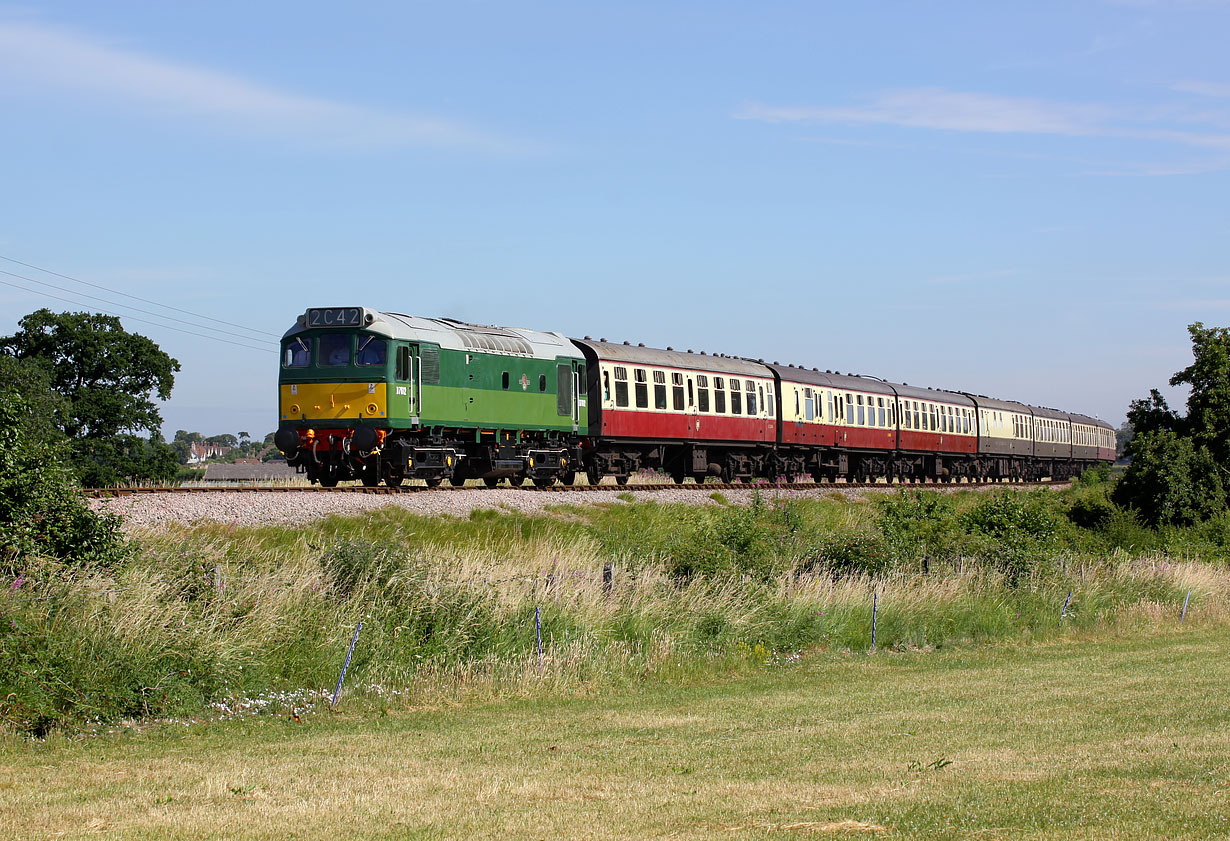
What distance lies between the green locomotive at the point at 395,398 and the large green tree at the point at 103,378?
4184 cm

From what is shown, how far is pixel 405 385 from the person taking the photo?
29688mm

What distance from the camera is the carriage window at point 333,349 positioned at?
97.7 feet

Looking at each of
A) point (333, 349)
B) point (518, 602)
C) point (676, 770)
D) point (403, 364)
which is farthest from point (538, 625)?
point (333, 349)

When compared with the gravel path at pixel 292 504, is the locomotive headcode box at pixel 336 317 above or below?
above

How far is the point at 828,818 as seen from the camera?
30.0 feet

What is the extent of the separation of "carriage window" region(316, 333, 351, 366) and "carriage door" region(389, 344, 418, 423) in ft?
3.98

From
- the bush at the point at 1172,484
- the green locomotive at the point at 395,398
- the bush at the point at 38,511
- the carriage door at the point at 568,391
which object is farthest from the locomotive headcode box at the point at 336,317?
the bush at the point at 1172,484

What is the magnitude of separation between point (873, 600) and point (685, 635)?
4347 mm

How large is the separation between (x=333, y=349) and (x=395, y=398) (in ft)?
6.62

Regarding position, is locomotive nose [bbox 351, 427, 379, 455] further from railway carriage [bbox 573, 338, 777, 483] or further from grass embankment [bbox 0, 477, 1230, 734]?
railway carriage [bbox 573, 338, 777, 483]

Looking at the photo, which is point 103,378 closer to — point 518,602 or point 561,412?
point 561,412

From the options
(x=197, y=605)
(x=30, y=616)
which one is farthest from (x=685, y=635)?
(x=30, y=616)

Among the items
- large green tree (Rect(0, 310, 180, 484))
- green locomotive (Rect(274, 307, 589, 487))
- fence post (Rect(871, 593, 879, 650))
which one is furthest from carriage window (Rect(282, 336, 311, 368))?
large green tree (Rect(0, 310, 180, 484))

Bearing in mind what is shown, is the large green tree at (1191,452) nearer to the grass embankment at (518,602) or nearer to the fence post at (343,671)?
the grass embankment at (518,602)
